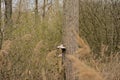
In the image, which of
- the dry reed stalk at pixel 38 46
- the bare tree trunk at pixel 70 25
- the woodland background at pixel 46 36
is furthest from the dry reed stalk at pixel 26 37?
the bare tree trunk at pixel 70 25

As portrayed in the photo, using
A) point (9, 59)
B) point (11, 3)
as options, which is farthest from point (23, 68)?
point (11, 3)

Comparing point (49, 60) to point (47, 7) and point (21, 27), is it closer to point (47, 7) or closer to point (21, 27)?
point (21, 27)

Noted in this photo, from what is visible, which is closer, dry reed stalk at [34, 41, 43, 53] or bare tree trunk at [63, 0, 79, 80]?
bare tree trunk at [63, 0, 79, 80]

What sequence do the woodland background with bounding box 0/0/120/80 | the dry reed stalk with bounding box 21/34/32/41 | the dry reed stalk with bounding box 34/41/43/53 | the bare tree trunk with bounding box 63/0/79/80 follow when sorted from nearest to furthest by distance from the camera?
1. the bare tree trunk with bounding box 63/0/79/80
2. the dry reed stalk with bounding box 34/41/43/53
3. the woodland background with bounding box 0/0/120/80
4. the dry reed stalk with bounding box 21/34/32/41

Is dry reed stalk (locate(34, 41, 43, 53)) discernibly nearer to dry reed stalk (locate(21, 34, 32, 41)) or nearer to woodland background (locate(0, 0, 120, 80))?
woodland background (locate(0, 0, 120, 80))

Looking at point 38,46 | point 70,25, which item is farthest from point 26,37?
point 70,25

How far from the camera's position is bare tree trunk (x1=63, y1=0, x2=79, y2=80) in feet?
25.5

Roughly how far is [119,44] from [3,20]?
202 inches

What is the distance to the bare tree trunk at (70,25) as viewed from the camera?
7.76m

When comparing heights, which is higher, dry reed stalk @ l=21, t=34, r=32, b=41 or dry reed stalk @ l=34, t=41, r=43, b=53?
dry reed stalk @ l=21, t=34, r=32, b=41

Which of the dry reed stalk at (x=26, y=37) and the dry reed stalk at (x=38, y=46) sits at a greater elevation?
the dry reed stalk at (x=26, y=37)

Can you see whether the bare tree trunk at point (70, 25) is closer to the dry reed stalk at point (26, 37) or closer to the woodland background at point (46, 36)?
the woodland background at point (46, 36)

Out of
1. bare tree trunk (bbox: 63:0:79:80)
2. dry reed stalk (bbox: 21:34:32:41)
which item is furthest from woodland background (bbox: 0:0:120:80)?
bare tree trunk (bbox: 63:0:79:80)

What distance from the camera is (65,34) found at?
7949mm
